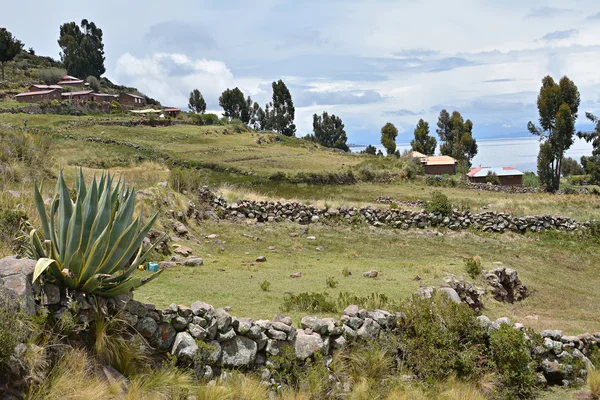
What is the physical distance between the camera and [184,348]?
18.8ft

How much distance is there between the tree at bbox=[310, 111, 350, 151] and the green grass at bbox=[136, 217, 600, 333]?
109m

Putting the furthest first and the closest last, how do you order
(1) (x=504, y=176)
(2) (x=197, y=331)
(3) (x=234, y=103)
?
(3) (x=234, y=103), (1) (x=504, y=176), (2) (x=197, y=331)

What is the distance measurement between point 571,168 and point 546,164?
55.7 metres

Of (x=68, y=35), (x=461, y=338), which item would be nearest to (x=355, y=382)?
(x=461, y=338)

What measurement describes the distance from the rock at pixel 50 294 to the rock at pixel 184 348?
1466mm

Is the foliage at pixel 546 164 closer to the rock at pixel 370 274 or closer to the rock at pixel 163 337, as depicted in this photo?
the rock at pixel 370 274

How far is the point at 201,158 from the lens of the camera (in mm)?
45469

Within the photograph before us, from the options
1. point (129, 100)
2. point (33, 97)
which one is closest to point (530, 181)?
point (129, 100)

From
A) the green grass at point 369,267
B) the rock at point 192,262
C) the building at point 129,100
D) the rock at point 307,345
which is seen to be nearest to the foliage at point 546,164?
the green grass at point 369,267

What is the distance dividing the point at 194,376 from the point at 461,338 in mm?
4276

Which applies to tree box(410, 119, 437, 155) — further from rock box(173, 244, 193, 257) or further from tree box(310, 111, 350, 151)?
rock box(173, 244, 193, 257)

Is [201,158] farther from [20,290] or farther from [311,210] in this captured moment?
[20,290]

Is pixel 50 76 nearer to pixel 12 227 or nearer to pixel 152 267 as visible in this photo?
pixel 12 227

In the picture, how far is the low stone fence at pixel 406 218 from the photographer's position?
68.9 ft
